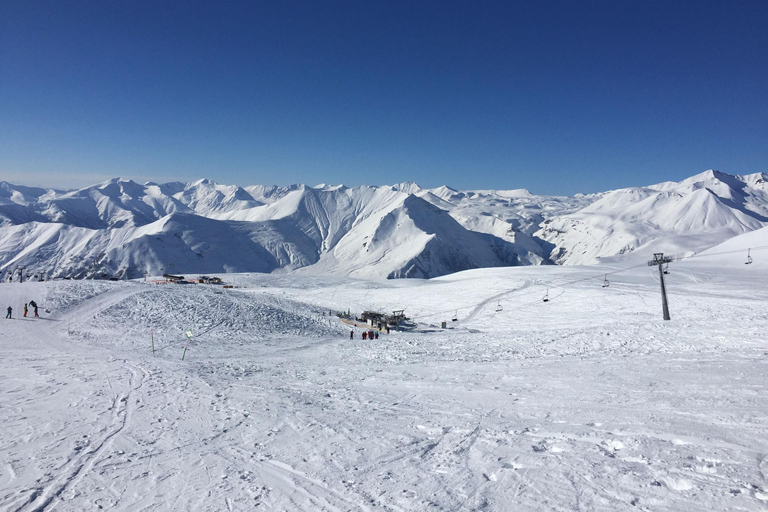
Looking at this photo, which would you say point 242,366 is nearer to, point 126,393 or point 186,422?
point 126,393

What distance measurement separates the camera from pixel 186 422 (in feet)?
39.4

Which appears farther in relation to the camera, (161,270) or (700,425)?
(161,270)

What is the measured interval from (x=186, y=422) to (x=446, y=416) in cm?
808

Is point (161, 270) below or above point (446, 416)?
above

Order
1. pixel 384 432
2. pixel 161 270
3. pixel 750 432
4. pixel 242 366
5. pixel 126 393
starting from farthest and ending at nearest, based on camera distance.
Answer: pixel 161 270
pixel 242 366
pixel 126 393
pixel 384 432
pixel 750 432

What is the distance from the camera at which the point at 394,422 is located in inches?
468

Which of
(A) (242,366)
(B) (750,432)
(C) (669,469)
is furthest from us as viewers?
(A) (242,366)

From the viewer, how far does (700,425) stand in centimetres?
981

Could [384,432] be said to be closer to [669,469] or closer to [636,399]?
[669,469]

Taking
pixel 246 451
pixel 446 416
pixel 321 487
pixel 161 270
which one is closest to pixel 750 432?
pixel 446 416

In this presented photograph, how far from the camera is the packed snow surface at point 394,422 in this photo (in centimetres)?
770

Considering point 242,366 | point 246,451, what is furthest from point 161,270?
point 246,451

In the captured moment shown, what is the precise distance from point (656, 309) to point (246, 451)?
141 feet

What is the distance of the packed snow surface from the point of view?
7.70 meters
